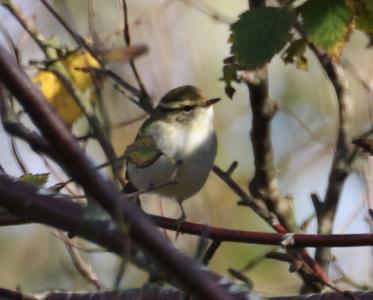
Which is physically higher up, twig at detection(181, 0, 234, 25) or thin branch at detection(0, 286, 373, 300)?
twig at detection(181, 0, 234, 25)

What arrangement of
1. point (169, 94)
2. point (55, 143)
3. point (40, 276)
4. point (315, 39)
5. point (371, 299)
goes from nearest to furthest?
1. point (55, 143)
2. point (371, 299)
3. point (315, 39)
4. point (169, 94)
5. point (40, 276)

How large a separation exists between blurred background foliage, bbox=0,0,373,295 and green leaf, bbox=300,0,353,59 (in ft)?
5.73

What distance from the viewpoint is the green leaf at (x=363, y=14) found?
218 cm

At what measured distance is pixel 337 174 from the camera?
2.85 meters

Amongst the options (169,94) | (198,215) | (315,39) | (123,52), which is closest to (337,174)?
(315,39)

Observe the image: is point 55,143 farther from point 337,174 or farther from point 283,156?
point 283,156

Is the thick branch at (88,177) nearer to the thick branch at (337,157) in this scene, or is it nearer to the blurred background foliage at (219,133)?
the thick branch at (337,157)

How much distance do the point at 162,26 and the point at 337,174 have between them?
5.27 feet

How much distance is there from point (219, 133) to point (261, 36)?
3699mm

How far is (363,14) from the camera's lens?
2262 mm

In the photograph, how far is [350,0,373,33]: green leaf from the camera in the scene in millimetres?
2176

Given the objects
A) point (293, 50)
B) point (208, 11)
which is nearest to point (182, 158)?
point (208, 11)

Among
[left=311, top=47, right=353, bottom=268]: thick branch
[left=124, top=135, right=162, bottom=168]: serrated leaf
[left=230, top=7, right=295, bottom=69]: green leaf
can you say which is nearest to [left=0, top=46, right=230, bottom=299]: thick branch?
[left=124, top=135, right=162, bottom=168]: serrated leaf

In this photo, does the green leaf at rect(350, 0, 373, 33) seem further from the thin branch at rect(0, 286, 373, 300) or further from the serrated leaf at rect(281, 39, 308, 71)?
the thin branch at rect(0, 286, 373, 300)
